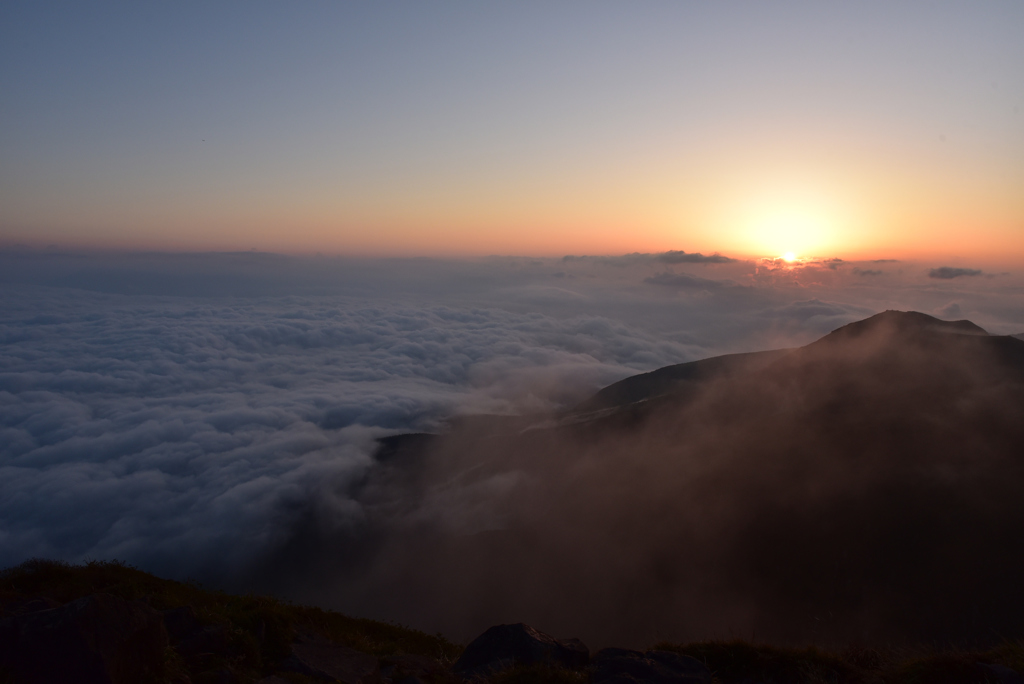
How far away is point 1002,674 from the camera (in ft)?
33.6

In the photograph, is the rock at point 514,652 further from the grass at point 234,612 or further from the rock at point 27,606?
the rock at point 27,606

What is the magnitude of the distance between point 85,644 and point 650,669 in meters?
11.6

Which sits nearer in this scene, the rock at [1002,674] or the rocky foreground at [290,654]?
the rocky foreground at [290,654]

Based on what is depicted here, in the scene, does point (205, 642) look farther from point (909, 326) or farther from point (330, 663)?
point (909, 326)

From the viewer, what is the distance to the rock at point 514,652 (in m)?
13.7

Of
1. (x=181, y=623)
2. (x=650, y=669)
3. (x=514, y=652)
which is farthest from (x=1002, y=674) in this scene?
(x=181, y=623)

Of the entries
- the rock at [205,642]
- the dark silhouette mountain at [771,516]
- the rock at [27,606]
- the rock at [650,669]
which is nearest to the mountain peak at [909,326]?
the dark silhouette mountain at [771,516]

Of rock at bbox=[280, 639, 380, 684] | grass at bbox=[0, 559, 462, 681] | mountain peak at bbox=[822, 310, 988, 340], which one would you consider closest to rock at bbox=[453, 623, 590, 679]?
rock at bbox=[280, 639, 380, 684]

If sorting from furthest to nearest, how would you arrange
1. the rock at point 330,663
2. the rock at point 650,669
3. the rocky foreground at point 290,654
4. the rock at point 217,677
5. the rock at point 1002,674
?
the rock at point 330,663
the rock at point 650,669
the rock at point 217,677
the rock at point 1002,674
the rocky foreground at point 290,654

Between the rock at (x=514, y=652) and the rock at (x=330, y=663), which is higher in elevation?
→ the rock at (x=514, y=652)

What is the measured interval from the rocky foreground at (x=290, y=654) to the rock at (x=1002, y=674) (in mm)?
23

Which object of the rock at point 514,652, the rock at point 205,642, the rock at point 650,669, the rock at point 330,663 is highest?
the rock at point 650,669

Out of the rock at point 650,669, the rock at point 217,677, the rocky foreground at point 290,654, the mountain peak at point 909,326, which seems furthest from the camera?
the mountain peak at point 909,326

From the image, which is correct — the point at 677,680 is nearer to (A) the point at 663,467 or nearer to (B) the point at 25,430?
(A) the point at 663,467
